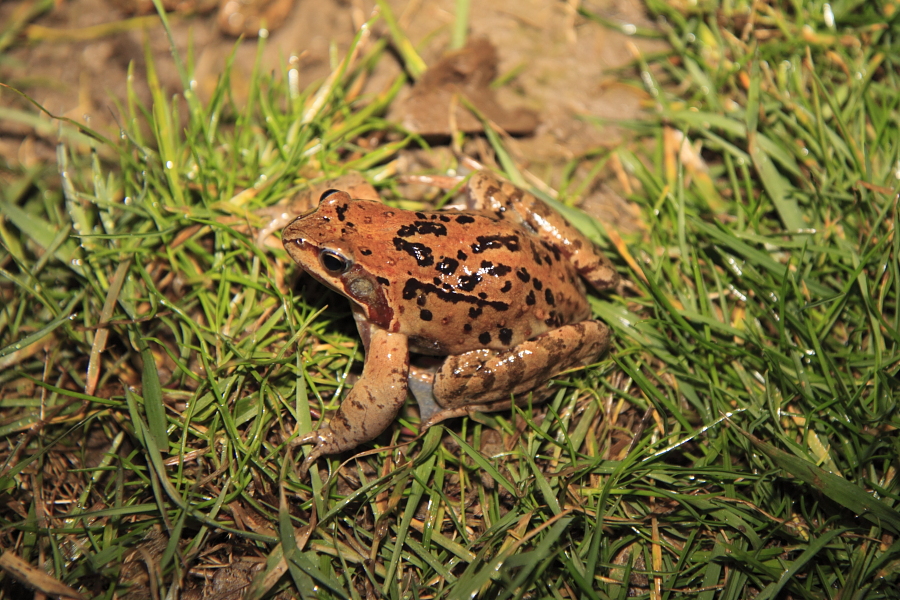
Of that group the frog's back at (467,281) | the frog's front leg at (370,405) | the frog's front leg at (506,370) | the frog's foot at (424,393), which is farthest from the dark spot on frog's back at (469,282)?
the frog's foot at (424,393)

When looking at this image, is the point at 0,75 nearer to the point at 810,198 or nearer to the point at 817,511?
the point at 810,198

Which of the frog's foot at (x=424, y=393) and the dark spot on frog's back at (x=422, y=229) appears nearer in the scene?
the dark spot on frog's back at (x=422, y=229)

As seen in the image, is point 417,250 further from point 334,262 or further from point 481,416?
point 481,416

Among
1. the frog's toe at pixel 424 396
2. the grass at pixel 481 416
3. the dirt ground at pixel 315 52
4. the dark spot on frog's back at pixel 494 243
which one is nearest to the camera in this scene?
the grass at pixel 481 416

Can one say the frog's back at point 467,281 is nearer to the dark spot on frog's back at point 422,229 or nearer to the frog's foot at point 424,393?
the dark spot on frog's back at point 422,229

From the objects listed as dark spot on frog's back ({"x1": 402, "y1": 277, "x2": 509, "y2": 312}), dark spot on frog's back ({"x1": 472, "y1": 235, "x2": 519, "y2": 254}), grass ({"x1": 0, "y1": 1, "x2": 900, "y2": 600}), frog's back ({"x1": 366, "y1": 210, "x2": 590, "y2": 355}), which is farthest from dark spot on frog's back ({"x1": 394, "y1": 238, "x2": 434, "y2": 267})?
grass ({"x1": 0, "y1": 1, "x2": 900, "y2": 600})

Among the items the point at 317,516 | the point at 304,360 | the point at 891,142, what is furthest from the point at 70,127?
the point at 891,142

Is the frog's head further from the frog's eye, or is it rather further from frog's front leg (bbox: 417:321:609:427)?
frog's front leg (bbox: 417:321:609:427)
